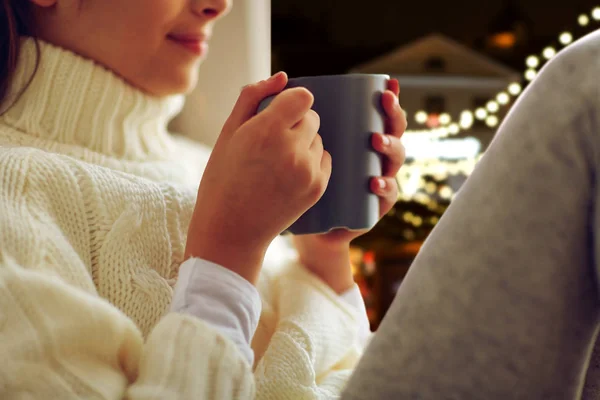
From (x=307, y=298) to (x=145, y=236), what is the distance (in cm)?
21

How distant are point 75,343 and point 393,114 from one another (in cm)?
36

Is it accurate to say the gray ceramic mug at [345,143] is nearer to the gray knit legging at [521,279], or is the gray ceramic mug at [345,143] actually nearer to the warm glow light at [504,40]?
the gray knit legging at [521,279]

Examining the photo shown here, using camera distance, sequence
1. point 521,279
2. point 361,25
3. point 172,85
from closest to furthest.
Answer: point 521,279 → point 172,85 → point 361,25

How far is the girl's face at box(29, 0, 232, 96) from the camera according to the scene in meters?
0.62

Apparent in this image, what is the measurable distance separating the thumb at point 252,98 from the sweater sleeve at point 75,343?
175 mm

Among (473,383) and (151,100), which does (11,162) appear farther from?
(473,383)

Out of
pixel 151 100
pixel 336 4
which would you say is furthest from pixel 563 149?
pixel 336 4

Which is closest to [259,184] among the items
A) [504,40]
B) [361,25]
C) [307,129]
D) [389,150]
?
[307,129]

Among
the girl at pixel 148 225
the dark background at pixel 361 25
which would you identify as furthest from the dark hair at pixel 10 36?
the dark background at pixel 361 25

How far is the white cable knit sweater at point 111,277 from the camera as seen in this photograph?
1.39 feet

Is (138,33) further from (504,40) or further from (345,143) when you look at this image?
(504,40)

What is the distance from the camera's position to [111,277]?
53 cm

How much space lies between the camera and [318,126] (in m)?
0.51

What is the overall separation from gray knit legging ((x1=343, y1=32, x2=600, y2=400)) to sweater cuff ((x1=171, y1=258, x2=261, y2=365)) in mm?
135
